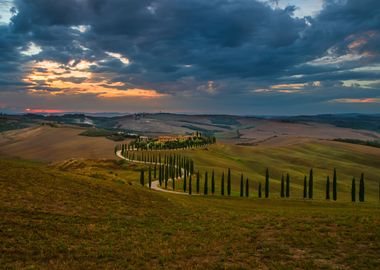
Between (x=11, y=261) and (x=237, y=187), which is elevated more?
(x=11, y=261)

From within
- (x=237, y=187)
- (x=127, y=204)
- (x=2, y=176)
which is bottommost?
(x=237, y=187)

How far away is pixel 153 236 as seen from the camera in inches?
1258

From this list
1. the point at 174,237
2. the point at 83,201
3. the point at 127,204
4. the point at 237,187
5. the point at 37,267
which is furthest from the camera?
the point at 237,187

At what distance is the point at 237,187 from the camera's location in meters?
118

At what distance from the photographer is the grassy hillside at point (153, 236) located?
80.2 ft

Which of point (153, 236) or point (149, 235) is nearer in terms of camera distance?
point (153, 236)

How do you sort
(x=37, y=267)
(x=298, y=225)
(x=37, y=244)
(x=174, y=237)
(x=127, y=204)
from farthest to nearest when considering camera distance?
(x=127, y=204)
(x=298, y=225)
(x=174, y=237)
(x=37, y=244)
(x=37, y=267)

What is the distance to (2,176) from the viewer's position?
48625 mm

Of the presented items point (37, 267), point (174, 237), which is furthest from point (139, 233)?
point (37, 267)

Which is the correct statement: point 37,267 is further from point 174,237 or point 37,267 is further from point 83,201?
point 83,201

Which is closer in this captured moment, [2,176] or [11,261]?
[11,261]

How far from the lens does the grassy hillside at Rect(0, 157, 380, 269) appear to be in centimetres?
2444

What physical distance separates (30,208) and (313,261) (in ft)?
91.1

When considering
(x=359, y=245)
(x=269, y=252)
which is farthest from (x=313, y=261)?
(x=359, y=245)
